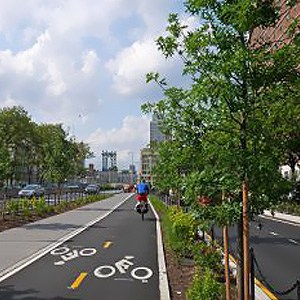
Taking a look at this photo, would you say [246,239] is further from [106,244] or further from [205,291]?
[106,244]

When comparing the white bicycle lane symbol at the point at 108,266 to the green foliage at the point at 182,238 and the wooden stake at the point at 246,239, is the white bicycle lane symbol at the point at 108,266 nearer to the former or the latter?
the green foliage at the point at 182,238

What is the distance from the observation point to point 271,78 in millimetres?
5664

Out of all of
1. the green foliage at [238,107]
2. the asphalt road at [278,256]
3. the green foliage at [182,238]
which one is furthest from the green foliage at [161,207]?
the green foliage at [238,107]

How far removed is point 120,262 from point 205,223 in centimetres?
648

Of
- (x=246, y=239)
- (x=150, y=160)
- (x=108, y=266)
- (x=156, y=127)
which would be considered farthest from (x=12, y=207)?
(x=246, y=239)

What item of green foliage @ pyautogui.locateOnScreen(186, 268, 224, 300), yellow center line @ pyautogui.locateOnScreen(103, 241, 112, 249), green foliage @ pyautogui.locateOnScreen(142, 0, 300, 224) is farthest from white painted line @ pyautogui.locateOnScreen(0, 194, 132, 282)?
green foliage @ pyautogui.locateOnScreen(142, 0, 300, 224)

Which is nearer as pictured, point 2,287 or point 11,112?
point 2,287

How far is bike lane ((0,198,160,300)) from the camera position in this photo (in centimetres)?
895

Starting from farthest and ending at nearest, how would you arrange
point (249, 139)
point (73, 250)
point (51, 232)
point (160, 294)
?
point (51, 232) < point (73, 250) < point (160, 294) < point (249, 139)

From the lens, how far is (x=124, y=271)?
435 inches

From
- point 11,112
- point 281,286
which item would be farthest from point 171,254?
point 11,112

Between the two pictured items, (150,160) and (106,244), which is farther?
(150,160)

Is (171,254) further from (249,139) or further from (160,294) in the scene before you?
(249,139)

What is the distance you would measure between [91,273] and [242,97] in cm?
635
